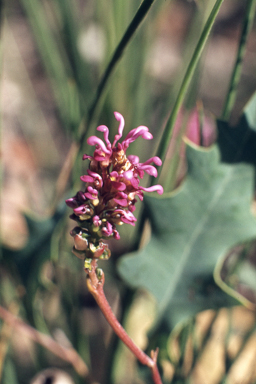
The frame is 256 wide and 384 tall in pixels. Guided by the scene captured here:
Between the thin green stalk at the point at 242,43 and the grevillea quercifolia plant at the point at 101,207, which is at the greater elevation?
the thin green stalk at the point at 242,43

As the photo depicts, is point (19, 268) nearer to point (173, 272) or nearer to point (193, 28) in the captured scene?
point (173, 272)

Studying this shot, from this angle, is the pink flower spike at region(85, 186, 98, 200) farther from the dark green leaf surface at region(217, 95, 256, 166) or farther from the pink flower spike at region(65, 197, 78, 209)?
the dark green leaf surface at region(217, 95, 256, 166)

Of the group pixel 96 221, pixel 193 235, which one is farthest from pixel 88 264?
pixel 193 235

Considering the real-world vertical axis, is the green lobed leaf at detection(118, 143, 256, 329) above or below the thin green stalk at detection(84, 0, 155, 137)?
below

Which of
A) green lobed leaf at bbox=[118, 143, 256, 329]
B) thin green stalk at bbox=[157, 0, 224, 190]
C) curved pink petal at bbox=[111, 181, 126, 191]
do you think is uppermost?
thin green stalk at bbox=[157, 0, 224, 190]

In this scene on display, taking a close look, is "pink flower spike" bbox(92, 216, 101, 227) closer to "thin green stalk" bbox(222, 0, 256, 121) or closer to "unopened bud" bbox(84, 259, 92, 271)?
"unopened bud" bbox(84, 259, 92, 271)

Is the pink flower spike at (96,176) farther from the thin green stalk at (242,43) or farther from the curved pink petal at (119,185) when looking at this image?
the thin green stalk at (242,43)

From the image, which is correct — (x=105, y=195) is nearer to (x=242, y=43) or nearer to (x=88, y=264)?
(x=88, y=264)

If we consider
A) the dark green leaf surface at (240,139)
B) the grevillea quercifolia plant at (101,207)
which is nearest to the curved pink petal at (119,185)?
the grevillea quercifolia plant at (101,207)

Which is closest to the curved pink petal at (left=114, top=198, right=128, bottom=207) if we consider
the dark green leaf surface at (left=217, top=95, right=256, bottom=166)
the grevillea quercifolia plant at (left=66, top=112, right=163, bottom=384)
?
the grevillea quercifolia plant at (left=66, top=112, right=163, bottom=384)
